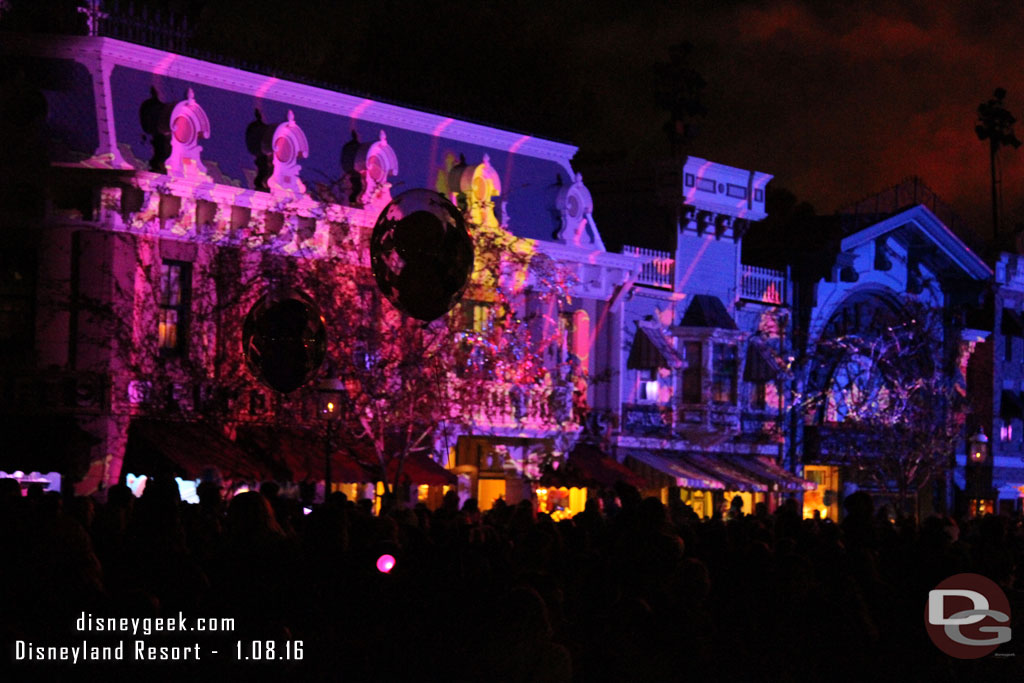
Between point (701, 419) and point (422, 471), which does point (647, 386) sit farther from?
point (422, 471)

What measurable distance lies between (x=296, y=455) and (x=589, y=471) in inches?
→ 341

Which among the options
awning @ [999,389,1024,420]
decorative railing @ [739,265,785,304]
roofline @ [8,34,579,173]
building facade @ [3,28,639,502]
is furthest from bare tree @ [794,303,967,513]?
building facade @ [3,28,639,502]

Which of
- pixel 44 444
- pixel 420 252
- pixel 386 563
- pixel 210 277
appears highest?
pixel 210 277

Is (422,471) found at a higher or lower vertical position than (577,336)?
lower

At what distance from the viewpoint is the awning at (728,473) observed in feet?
132

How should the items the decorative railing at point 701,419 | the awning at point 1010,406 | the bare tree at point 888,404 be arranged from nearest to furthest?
the decorative railing at point 701,419 → the bare tree at point 888,404 → the awning at point 1010,406

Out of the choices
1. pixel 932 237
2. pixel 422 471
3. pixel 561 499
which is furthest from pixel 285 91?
pixel 932 237

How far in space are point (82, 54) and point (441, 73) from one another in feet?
56.0

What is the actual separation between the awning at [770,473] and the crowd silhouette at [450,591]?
2623 centimetres

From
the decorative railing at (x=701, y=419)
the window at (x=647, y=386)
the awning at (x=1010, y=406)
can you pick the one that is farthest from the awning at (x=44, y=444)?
the awning at (x=1010, y=406)

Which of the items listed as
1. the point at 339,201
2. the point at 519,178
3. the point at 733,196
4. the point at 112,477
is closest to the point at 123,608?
the point at 112,477

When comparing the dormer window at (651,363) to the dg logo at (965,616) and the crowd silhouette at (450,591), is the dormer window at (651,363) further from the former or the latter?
the crowd silhouette at (450,591)

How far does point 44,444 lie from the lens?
28.5 m

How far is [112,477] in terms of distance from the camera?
2898cm
